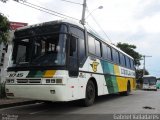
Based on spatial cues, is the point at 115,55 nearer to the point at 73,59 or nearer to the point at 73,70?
the point at 73,59

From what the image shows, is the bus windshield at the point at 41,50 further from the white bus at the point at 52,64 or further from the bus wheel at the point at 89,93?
the bus wheel at the point at 89,93

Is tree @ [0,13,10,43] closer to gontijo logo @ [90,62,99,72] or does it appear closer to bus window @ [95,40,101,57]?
gontijo logo @ [90,62,99,72]

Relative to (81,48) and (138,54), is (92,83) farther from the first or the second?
(138,54)

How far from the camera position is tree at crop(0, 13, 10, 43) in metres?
9.45

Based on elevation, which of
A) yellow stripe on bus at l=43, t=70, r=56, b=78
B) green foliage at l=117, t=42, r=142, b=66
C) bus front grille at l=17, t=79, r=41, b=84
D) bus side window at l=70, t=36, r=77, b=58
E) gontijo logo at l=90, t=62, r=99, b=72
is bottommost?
bus front grille at l=17, t=79, r=41, b=84

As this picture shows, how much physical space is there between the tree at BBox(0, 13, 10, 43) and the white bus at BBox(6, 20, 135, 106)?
832 mm

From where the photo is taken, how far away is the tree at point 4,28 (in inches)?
372

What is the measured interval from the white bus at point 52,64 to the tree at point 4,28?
32.7 inches

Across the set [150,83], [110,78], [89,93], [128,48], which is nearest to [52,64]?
[89,93]

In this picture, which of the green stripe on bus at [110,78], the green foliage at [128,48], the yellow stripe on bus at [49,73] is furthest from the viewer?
the green foliage at [128,48]

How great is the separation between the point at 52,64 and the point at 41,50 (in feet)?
3.09

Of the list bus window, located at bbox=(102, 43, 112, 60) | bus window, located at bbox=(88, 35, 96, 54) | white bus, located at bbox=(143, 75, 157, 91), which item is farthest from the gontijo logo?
white bus, located at bbox=(143, 75, 157, 91)

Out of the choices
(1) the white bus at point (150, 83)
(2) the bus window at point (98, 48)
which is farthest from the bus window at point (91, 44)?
(1) the white bus at point (150, 83)

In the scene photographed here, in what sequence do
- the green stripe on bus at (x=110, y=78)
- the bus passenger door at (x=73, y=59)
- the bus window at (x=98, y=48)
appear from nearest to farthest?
the bus passenger door at (x=73, y=59), the bus window at (x=98, y=48), the green stripe on bus at (x=110, y=78)
